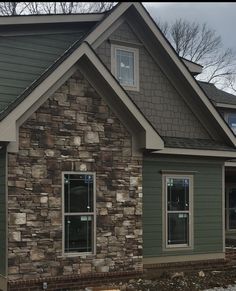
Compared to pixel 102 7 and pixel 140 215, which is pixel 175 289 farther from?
pixel 102 7

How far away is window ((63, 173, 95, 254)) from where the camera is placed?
31.4 feet

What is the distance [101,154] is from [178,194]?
9.48ft

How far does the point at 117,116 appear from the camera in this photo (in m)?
10.3

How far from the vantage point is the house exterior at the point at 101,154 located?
909 centimetres

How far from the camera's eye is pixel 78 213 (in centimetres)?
973

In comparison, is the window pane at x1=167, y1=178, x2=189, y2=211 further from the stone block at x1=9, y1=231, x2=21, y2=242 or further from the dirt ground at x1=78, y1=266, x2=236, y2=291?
the stone block at x1=9, y1=231, x2=21, y2=242

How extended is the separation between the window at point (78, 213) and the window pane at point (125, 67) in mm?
3144

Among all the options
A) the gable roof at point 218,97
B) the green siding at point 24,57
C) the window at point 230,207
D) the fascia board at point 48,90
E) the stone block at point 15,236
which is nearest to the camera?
the fascia board at point 48,90

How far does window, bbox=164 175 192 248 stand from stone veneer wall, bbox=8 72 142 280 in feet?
5.02

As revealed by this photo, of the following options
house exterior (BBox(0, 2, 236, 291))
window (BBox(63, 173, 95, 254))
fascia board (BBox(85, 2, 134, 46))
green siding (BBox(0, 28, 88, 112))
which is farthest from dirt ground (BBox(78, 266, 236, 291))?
fascia board (BBox(85, 2, 134, 46))

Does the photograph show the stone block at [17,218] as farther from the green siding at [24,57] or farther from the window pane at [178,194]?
the window pane at [178,194]

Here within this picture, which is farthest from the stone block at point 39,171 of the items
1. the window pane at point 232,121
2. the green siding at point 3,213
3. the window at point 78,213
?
the window pane at point 232,121

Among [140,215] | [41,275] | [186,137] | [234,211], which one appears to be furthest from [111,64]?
[234,211]

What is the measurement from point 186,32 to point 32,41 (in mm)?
33417
